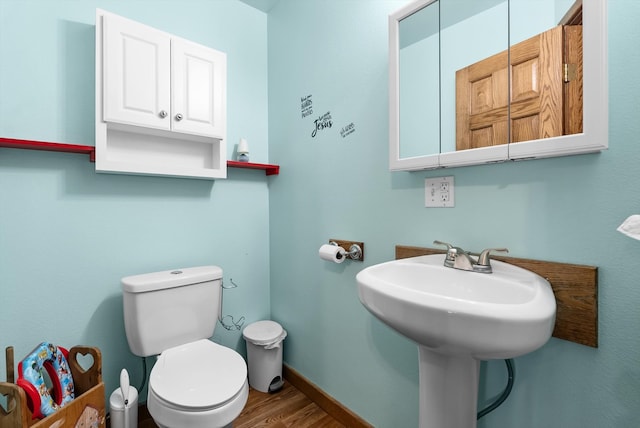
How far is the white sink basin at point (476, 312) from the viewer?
0.58 metres

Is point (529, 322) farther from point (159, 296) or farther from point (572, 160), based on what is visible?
point (159, 296)

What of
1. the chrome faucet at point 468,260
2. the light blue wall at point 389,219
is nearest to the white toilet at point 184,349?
the light blue wall at point 389,219

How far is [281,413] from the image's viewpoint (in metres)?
1.55

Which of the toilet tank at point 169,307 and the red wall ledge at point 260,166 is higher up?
the red wall ledge at point 260,166

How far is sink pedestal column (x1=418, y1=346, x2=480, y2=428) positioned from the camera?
808 millimetres

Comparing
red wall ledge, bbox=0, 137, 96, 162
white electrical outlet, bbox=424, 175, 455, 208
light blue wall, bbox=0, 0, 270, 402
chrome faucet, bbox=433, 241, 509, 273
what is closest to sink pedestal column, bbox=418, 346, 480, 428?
chrome faucet, bbox=433, 241, 509, 273

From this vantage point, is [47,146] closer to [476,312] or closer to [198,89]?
[198,89]

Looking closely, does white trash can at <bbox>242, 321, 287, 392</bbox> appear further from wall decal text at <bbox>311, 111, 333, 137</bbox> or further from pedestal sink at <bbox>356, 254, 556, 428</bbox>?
wall decal text at <bbox>311, 111, 333, 137</bbox>

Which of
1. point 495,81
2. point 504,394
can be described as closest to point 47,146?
point 495,81

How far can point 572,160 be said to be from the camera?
0.80 metres

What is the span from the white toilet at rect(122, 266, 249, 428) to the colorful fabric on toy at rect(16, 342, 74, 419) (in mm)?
240

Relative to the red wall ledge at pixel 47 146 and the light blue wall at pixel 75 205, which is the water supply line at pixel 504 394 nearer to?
the light blue wall at pixel 75 205

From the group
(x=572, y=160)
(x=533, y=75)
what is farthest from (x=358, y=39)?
(x=572, y=160)

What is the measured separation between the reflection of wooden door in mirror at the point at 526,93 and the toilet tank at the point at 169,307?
1361 millimetres
